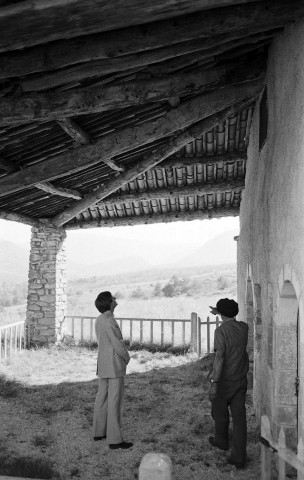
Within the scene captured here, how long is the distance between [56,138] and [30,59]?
226 centimetres

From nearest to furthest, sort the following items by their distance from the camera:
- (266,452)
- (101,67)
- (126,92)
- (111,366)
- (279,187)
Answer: (266,452) < (101,67) < (279,187) < (126,92) < (111,366)

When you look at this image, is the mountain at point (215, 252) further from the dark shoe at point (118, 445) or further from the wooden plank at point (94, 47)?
the wooden plank at point (94, 47)

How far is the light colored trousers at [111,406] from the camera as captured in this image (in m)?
5.31

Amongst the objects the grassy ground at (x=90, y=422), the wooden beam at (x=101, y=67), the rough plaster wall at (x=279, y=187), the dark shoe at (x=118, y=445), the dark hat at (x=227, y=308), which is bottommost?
the grassy ground at (x=90, y=422)

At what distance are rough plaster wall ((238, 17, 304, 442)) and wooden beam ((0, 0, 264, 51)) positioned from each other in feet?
3.62

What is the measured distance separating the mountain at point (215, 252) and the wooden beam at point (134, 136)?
4823 inches

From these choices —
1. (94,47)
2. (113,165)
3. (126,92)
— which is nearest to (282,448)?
(94,47)

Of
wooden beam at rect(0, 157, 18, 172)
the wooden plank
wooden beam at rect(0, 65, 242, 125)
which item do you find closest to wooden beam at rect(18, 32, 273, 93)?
wooden beam at rect(0, 65, 242, 125)

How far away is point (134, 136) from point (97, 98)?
1.34 metres

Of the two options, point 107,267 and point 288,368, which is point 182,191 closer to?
point 288,368

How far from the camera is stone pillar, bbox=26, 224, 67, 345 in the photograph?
11836 mm

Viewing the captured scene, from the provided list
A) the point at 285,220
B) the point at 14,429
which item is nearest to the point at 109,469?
the point at 14,429

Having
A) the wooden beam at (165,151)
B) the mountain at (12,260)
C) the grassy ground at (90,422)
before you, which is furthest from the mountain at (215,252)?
the wooden beam at (165,151)

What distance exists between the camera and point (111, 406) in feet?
17.5
